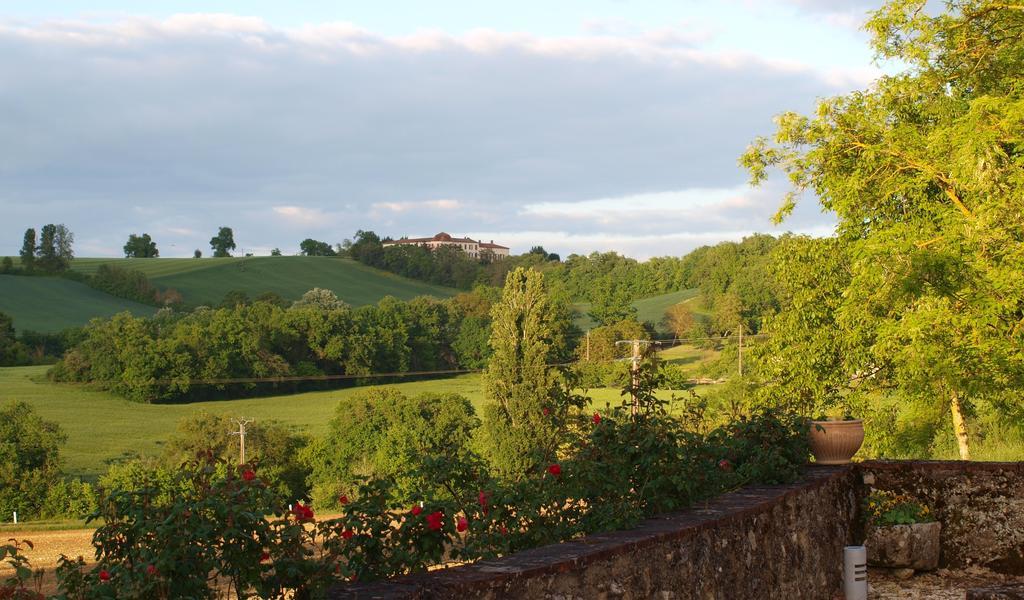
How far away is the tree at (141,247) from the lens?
9988cm

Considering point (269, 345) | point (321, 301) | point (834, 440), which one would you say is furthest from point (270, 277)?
point (834, 440)

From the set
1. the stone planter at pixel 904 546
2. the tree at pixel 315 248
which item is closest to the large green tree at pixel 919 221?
the stone planter at pixel 904 546

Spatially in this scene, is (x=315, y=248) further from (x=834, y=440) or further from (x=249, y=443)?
(x=834, y=440)

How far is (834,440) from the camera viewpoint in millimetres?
6637

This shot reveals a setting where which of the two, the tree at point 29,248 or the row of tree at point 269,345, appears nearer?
A: the row of tree at point 269,345

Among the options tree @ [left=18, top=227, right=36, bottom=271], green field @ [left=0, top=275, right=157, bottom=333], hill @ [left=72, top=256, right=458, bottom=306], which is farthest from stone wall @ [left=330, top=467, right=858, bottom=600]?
tree @ [left=18, top=227, right=36, bottom=271]

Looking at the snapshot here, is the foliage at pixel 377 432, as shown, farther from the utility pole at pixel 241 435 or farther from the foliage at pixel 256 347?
the foliage at pixel 256 347

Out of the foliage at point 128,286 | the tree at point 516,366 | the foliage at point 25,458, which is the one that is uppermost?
the foliage at point 128,286

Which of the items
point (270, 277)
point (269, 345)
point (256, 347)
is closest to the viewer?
point (256, 347)

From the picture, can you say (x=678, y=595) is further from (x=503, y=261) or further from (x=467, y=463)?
(x=503, y=261)

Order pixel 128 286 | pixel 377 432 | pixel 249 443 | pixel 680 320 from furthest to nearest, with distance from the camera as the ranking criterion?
1. pixel 128 286
2. pixel 680 320
3. pixel 377 432
4. pixel 249 443

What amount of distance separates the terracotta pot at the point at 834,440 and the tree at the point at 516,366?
113ft

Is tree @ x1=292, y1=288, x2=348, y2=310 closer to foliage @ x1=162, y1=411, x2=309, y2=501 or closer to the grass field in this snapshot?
the grass field

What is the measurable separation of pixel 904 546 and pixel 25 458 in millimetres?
44174
